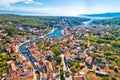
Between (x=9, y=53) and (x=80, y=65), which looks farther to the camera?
(x=9, y=53)

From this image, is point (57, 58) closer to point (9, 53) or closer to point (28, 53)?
point (28, 53)

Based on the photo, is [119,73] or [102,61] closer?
[119,73]

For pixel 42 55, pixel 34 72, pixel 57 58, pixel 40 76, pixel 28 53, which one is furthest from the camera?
pixel 28 53

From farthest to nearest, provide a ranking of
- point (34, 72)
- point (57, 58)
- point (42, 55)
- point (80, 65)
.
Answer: point (42, 55) → point (57, 58) → point (80, 65) → point (34, 72)

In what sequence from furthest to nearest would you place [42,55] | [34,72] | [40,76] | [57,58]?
1. [42,55]
2. [57,58]
3. [34,72]
4. [40,76]

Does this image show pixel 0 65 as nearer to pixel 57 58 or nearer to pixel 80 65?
pixel 57 58

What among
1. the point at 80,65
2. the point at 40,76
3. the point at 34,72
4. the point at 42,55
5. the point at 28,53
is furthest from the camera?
the point at 28,53

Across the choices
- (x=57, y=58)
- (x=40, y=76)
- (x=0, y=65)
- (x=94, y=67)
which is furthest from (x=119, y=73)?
(x=0, y=65)

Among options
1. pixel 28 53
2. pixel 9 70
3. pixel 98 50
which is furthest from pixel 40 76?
pixel 98 50
